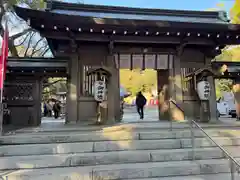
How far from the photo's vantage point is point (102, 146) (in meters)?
5.45

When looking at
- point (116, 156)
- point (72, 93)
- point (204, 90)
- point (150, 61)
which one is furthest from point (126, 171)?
point (150, 61)

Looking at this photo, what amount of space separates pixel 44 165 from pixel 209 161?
369 centimetres

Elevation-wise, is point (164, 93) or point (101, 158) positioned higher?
point (164, 93)

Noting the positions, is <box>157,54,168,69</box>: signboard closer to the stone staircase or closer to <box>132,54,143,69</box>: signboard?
<box>132,54,143,69</box>: signboard

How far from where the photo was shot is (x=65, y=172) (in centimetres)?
436

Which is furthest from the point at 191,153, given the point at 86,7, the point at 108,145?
the point at 86,7

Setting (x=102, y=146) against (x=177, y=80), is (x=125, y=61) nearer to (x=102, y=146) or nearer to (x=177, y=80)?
(x=177, y=80)

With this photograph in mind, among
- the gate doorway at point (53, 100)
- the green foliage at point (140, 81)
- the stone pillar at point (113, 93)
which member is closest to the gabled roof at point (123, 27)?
the stone pillar at point (113, 93)

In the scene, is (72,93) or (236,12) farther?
(236,12)

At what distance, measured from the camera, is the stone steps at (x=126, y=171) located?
421cm

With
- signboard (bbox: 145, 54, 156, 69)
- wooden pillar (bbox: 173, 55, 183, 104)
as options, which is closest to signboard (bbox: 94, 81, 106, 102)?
signboard (bbox: 145, 54, 156, 69)

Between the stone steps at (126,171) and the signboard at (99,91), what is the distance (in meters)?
3.52

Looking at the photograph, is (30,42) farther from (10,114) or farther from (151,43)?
(151,43)

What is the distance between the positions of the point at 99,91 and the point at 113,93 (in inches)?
39.8
